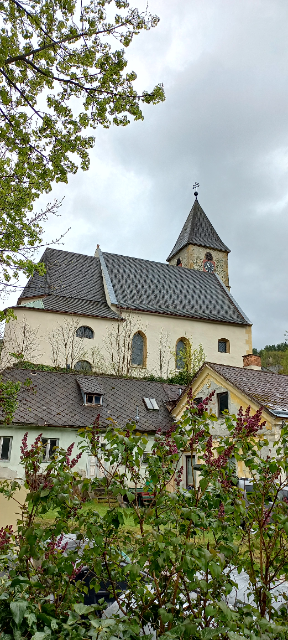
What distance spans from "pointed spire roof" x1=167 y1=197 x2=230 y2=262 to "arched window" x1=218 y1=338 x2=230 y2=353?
48.9 feet

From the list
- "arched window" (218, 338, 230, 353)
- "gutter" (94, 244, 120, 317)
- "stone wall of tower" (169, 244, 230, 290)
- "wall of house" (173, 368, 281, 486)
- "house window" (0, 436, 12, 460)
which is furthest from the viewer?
"stone wall of tower" (169, 244, 230, 290)

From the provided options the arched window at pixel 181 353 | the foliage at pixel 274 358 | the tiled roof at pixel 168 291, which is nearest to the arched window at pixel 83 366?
the tiled roof at pixel 168 291

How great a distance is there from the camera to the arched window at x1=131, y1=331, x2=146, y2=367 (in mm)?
31031

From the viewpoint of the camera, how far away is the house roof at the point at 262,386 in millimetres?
11789

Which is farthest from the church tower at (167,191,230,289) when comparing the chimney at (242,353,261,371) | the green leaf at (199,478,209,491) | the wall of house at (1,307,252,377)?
the green leaf at (199,478,209,491)

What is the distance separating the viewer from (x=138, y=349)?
31.2 m

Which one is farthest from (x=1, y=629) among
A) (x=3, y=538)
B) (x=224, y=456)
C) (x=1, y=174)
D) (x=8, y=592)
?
(x=1, y=174)

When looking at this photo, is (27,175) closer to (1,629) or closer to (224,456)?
(224,456)

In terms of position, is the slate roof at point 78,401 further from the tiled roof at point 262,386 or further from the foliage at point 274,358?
the foliage at point 274,358

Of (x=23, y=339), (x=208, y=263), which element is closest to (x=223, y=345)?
(x=208, y=263)

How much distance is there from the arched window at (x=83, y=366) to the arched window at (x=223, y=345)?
11.0m

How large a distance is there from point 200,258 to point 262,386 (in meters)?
32.9

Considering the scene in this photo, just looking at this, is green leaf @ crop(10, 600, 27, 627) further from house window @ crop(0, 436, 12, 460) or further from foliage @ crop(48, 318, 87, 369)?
foliage @ crop(48, 318, 87, 369)

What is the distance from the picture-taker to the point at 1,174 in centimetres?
737
